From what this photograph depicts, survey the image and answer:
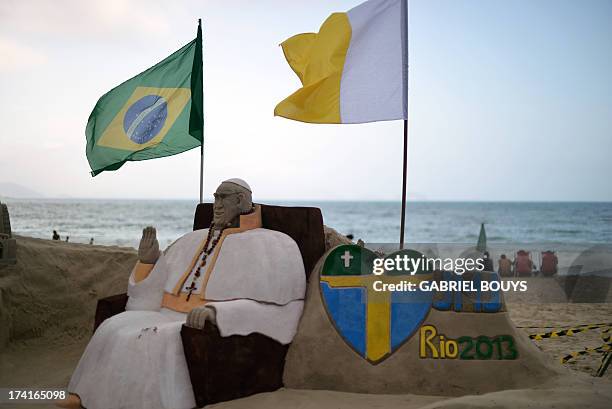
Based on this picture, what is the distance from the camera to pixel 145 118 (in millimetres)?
6836

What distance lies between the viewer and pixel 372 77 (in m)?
5.93

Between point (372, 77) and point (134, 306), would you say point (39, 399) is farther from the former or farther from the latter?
point (372, 77)

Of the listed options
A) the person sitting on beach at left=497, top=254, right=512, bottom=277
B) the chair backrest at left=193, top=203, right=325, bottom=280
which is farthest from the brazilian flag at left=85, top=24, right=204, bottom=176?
the person sitting on beach at left=497, top=254, right=512, bottom=277

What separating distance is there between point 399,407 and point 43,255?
4.64m

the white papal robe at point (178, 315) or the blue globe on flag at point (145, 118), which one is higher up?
the blue globe on flag at point (145, 118)

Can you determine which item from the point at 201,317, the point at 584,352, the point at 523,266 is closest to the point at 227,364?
the point at 201,317

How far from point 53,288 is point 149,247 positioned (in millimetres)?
2334

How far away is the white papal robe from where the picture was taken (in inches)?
169

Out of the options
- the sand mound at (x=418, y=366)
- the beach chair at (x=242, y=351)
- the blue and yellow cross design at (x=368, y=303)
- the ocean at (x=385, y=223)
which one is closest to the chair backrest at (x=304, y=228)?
the beach chair at (x=242, y=351)

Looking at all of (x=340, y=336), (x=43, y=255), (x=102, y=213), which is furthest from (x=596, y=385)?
(x=102, y=213)

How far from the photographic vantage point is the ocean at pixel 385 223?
3788 cm

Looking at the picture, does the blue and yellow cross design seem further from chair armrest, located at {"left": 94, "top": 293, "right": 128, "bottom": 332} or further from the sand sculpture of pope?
chair armrest, located at {"left": 94, "top": 293, "right": 128, "bottom": 332}

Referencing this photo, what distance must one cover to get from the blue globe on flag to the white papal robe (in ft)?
6.12

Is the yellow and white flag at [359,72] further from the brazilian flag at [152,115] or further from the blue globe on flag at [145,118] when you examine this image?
the blue globe on flag at [145,118]
